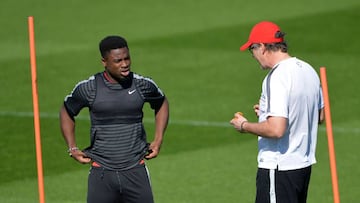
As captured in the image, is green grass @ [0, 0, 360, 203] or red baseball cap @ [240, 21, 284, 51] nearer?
red baseball cap @ [240, 21, 284, 51]

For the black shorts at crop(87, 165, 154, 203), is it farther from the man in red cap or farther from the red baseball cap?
the red baseball cap

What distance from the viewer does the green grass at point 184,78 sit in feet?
51.6

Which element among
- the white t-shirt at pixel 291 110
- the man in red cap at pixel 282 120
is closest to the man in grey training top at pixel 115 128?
the man in red cap at pixel 282 120

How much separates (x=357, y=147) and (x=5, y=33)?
10233 millimetres

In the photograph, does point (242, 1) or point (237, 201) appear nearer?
point (237, 201)

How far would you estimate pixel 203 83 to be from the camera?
69.4ft

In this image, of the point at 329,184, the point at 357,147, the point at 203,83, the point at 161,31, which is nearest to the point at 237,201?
the point at 329,184

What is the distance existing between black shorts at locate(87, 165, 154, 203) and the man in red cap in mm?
1148

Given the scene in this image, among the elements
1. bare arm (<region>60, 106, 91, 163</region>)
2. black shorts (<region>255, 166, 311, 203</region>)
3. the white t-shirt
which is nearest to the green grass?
bare arm (<region>60, 106, 91, 163</region>)

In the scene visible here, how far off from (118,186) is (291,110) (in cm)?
189

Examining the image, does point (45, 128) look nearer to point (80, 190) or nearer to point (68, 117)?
point (80, 190)

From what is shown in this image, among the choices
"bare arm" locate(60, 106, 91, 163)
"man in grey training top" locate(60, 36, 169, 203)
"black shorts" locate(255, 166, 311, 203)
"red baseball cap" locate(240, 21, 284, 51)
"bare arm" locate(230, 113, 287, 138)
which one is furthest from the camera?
"bare arm" locate(60, 106, 91, 163)

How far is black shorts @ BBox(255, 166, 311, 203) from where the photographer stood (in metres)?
10.6

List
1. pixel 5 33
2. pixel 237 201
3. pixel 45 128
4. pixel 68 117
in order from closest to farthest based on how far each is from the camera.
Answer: pixel 68 117, pixel 237 201, pixel 45 128, pixel 5 33
